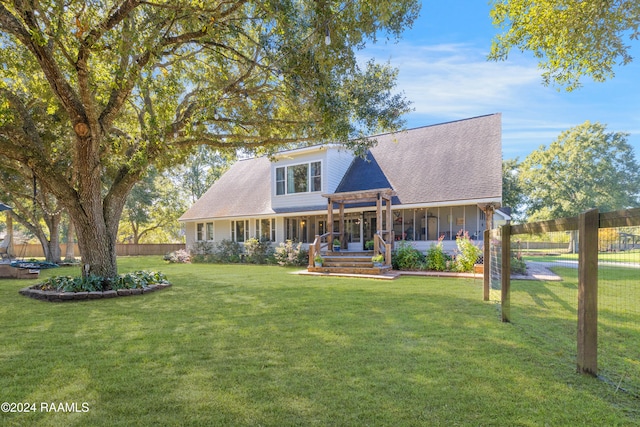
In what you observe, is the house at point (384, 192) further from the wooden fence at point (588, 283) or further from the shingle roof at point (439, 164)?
the wooden fence at point (588, 283)

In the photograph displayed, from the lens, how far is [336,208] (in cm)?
1623

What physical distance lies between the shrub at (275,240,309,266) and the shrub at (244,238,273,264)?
1.69 metres

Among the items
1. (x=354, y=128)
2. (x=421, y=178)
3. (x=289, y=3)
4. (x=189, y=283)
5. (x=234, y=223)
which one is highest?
(x=289, y=3)

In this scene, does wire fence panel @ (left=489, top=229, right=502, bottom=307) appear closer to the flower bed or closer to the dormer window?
the flower bed

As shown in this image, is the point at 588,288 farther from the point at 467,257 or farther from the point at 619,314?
the point at 467,257

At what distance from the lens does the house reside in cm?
1367

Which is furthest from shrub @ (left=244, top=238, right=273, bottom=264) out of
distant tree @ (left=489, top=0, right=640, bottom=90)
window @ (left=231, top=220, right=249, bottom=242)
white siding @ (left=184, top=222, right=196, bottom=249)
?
distant tree @ (left=489, top=0, right=640, bottom=90)

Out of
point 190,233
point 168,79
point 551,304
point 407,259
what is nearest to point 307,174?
point 407,259

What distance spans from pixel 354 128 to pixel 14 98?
861 cm

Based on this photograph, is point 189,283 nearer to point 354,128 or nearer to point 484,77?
point 354,128

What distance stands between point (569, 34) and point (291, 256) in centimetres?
1253

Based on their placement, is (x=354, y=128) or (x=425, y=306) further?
(x=354, y=128)

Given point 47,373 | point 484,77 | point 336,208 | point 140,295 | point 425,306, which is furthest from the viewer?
point 336,208

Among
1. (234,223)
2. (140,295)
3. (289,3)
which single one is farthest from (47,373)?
(234,223)
